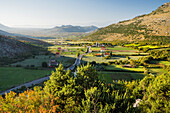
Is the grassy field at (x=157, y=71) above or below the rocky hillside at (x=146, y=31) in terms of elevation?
below

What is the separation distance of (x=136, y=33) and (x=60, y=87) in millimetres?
170471

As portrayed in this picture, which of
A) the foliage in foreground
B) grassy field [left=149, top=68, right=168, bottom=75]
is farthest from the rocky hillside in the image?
the foliage in foreground

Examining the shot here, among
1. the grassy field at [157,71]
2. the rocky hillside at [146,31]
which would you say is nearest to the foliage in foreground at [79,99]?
the grassy field at [157,71]

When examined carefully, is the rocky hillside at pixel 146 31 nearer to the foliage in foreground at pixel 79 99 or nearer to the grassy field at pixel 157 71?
the grassy field at pixel 157 71

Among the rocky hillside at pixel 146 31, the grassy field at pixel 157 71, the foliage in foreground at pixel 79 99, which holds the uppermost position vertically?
the rocky hillside at pixel 146 31

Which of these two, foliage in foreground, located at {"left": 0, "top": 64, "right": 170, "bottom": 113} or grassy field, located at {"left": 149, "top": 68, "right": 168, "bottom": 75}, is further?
grassy field, located at {"left": 149, "top": 68, "right": 168, "bottom": 75}

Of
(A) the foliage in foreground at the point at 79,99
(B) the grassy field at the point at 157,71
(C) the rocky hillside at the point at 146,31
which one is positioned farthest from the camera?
(C) the rocky hillside at the point at 146,31

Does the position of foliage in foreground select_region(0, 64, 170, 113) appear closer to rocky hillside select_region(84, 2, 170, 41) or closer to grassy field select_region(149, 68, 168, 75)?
grassy field select_region(149, 68, 168, 75)

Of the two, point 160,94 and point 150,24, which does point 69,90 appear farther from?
point 150,24

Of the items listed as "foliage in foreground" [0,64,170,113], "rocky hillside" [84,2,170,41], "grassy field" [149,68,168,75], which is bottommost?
"grassy field" [149,68,168,75]

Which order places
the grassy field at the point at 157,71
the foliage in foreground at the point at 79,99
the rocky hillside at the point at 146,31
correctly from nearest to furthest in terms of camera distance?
1. the foliage in foreground at the point at 79,99
2. the grassy field at the point at 157,71
3. the rocky hillside at the point at 146,31

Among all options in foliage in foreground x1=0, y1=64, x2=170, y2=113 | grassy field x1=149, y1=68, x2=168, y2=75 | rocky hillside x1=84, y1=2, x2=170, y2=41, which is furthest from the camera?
rocky hillside x1=84, y1=2, x2=170, y2=41

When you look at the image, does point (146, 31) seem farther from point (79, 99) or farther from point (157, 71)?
point (79, 99)

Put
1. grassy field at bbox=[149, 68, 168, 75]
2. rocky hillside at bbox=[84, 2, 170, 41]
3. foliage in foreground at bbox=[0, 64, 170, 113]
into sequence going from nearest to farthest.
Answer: foliage in foreground at bbox=[0, 64, 170, 113] < grassy field at bbox=[149, 68, 168, 75] < rocky hillside at bbox=[84, 2, 170, 41]
